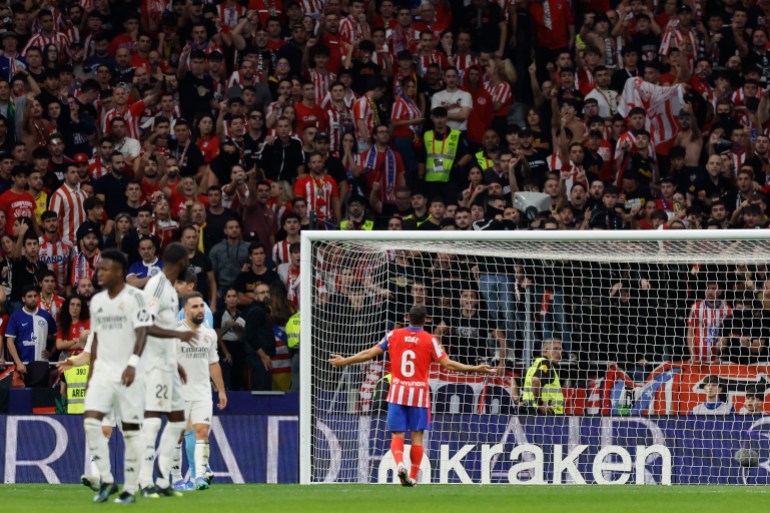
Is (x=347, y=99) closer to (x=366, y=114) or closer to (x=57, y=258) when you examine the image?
(x=366, y=114)

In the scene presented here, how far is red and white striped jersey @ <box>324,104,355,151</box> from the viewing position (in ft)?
75.4

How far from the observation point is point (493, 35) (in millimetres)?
24688

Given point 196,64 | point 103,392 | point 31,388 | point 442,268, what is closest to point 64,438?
point 31,388

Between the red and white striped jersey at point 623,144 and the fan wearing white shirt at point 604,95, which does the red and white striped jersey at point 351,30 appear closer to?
the fan wearing white shirt at point 604,95

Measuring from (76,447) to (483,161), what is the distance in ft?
26.3

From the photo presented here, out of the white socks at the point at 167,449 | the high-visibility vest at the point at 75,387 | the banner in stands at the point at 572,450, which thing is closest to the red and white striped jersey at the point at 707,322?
the banner in stands at the point at 572,450

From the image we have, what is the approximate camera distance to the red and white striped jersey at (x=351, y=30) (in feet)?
80.6

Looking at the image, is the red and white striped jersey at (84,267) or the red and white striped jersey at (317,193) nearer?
the red and white striped jersey at (84,267)

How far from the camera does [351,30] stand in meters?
24.7

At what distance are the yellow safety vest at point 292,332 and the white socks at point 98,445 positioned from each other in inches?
267

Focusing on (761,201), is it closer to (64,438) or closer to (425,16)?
(425,16)

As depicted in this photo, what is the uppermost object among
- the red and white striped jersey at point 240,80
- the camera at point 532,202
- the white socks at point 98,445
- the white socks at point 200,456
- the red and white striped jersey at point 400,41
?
the red and white striped jersey at point 400,41

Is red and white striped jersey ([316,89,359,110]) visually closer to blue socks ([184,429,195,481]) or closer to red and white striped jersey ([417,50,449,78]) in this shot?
red and white striped jersey ([417,50,449,78])

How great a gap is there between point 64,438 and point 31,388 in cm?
81
